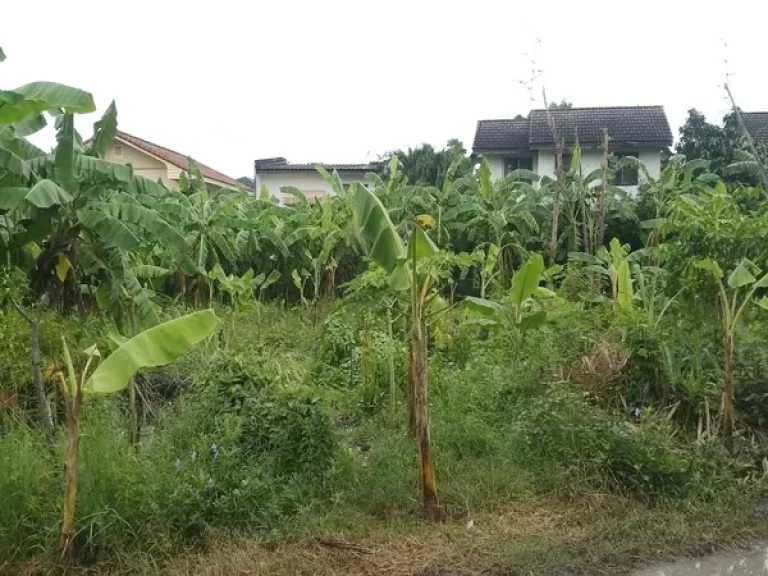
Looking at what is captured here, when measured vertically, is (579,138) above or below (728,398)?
above

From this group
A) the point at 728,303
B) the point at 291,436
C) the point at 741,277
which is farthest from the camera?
the point at 728,303

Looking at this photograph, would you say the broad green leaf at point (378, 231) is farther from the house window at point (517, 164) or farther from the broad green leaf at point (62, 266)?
the house window at point (517, 164)

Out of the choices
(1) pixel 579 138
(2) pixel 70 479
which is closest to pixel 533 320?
(2) pixel 70 479

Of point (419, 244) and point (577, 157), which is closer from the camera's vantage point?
point (419, 244)

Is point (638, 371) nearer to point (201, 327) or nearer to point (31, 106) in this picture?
point (201, 327)

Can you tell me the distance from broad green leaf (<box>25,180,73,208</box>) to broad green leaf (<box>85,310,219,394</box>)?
4.23 ft

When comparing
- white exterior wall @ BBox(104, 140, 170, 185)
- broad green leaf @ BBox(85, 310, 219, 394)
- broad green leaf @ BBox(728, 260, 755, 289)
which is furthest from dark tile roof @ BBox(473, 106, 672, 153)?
broad green leaf @ BBox(85, 310, 219, 394)

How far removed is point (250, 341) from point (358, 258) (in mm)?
5201

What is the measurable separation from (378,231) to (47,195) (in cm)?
235

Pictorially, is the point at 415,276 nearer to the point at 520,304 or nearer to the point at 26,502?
the point at 520,304

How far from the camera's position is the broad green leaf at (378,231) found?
15.0 ft

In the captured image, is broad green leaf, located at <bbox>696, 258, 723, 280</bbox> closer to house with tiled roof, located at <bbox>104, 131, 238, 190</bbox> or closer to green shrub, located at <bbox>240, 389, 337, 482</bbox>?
green shrub, located at <bbox>240, 389, 337, 482</bbox>

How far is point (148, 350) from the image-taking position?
12.9ft

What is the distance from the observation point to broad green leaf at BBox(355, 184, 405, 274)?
15.0ft
